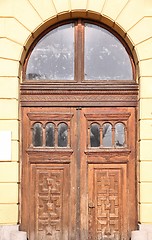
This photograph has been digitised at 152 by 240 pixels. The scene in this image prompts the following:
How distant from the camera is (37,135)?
918cm

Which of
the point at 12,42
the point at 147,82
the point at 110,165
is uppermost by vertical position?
the point at 12,42

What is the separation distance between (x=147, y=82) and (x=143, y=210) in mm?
2143

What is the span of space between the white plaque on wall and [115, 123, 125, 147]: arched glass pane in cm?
185

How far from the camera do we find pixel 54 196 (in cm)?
A: 907

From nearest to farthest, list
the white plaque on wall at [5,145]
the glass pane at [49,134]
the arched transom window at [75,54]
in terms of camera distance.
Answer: the white plaque on wall at [5,145]
the glass pane at [49,134]
the arched transom window at [75,54]

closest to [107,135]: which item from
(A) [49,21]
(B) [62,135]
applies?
(B) [62,135]

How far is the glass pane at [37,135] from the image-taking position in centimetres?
917

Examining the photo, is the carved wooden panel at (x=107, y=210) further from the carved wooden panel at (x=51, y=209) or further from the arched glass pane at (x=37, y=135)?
the arched glass pane at (x=37, y=135)

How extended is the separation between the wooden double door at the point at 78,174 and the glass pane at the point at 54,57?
2.02ft

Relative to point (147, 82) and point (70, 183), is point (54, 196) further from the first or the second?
point (147, 82)

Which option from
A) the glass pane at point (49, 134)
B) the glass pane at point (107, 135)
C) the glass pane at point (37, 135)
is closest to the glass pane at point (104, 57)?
the glass pane at point (107, 135)

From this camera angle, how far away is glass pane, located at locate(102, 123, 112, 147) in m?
9.17

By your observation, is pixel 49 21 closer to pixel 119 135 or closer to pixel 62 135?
pixel 62 135

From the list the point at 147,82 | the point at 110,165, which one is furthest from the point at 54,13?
the point at 110,165
